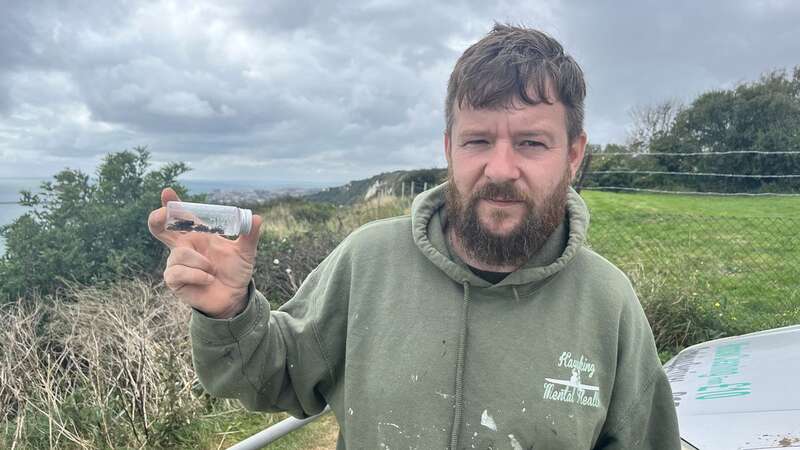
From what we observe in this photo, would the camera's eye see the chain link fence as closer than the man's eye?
No

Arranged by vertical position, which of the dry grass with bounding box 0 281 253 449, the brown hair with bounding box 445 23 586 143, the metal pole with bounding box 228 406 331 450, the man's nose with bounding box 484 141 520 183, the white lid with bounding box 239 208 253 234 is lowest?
the dry grass with bounding box 0 281 253 449

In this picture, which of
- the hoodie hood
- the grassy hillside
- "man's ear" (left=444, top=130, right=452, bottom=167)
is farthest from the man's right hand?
the grassy hillside

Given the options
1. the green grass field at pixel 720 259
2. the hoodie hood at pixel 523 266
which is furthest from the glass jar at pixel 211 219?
the green grass field at pixel 720 259

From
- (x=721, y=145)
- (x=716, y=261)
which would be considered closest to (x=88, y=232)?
(x=716, y=261)

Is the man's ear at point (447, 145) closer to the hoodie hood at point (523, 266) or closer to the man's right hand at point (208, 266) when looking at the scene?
the hoodie hood at point (523, 266)

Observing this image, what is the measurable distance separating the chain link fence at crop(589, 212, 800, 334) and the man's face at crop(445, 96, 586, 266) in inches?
Answer: 173

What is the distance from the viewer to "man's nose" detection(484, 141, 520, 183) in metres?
1.59

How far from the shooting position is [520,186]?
1.62 meters

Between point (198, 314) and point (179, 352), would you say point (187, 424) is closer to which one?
point (179, 352)

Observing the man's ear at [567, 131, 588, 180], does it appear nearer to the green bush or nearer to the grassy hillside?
the grassy hillside

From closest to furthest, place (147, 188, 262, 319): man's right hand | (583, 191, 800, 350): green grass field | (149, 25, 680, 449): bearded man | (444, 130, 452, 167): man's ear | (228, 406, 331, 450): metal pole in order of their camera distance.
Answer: (147, 188, 262, 319): man's right hand → (149, 25, 680, 449): bearded man → (444, 130, 452, 167): man's ear → (228, 406, 331, 450): metal pole → (583, 191, 800, 350): green grass field

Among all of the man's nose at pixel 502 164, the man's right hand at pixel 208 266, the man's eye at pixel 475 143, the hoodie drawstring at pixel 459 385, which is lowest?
the hoodie drawstring at pixel 459 385

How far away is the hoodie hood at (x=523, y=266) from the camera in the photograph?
1.63m

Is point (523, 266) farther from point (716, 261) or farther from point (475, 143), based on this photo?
point (716, 261)
